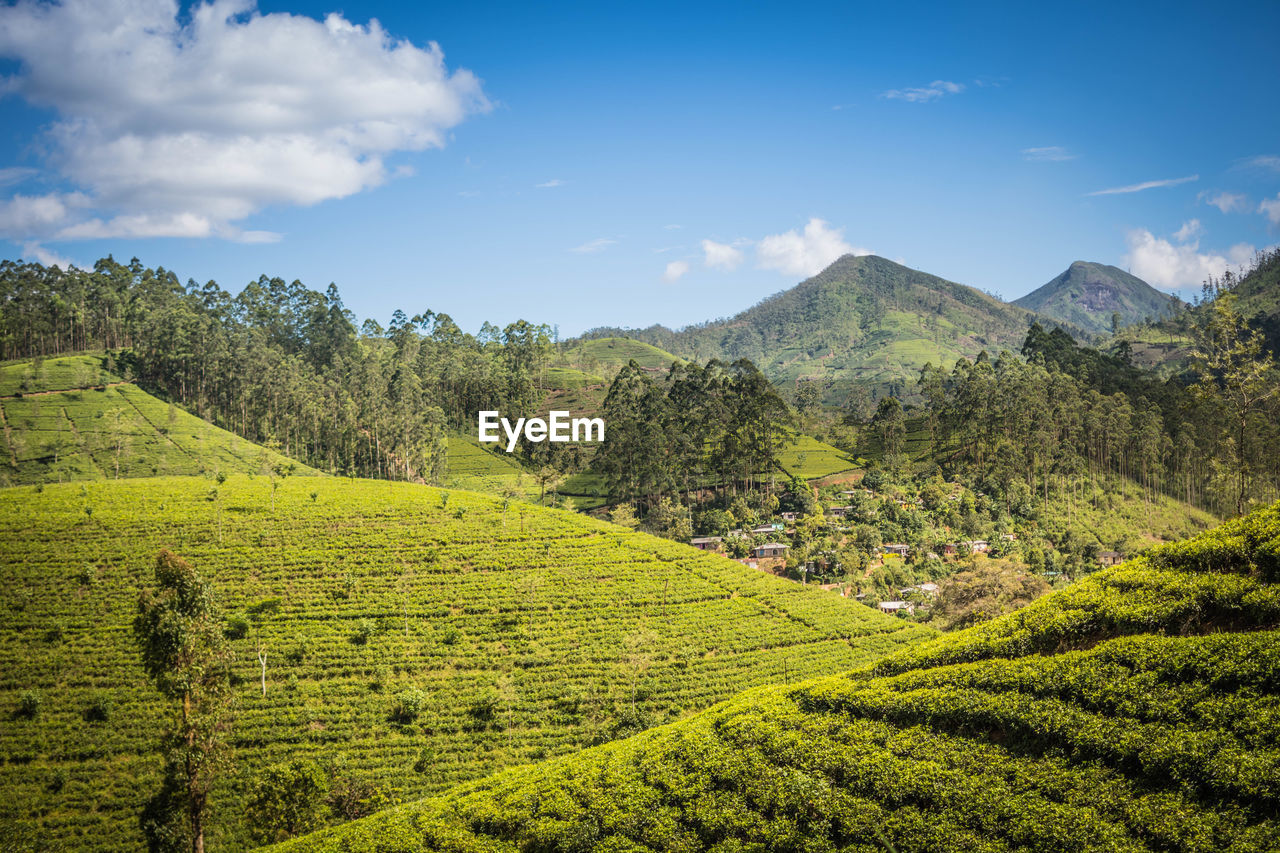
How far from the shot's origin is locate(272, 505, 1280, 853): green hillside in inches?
541

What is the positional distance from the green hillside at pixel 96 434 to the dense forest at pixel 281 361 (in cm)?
630

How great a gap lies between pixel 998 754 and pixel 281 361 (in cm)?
10974

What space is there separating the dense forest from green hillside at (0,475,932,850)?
23028 millimetres

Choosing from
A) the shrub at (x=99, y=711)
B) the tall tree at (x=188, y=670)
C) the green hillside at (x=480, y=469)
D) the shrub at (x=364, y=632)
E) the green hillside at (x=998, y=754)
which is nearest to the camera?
the green hillside at (x=998, y=754)

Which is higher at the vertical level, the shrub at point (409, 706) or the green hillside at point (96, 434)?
the green hillside at point (96, 434)

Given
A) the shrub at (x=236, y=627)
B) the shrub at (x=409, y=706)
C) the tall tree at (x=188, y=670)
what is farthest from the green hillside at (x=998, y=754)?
the shrub at (x=236, y=627)

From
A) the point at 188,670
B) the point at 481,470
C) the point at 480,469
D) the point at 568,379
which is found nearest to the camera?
the point at 188,670

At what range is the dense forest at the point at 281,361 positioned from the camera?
9306 cm

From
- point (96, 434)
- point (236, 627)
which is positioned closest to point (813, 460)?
point (236, 627)

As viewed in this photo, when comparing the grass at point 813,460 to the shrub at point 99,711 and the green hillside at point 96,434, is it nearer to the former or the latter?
the green hillside at point 96,434

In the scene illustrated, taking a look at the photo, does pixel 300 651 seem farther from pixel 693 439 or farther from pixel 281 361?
pixel 281 361

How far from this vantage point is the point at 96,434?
76750 millimetres

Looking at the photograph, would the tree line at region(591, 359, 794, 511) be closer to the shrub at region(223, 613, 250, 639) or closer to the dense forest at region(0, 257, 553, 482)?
the dense forest at region(0, 257, 553, 482)

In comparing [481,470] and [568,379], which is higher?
[568,379]
